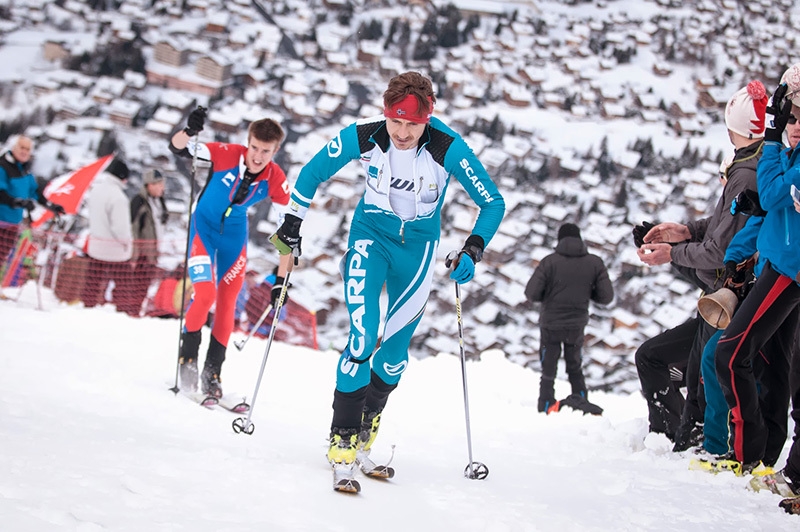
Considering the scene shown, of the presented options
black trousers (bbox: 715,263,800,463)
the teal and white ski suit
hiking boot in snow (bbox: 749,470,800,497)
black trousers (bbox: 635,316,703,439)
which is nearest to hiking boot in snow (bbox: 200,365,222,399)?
the teal and white ski suit

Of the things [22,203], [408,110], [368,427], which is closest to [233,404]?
[368,427]

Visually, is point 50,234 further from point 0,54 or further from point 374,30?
point 374,30

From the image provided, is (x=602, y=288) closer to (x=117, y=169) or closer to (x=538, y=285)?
(x=538, y=285)

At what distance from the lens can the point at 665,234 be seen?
410cm

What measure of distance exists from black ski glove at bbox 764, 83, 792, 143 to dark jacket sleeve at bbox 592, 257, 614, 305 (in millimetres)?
2979

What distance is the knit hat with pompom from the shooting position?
356 cm

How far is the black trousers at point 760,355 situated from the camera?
10.3 feet

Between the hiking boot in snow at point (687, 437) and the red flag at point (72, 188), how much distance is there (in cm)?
699

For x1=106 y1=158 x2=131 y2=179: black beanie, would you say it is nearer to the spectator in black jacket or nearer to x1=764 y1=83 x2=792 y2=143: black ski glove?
the spectator in black jacket

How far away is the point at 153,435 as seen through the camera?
324 cm

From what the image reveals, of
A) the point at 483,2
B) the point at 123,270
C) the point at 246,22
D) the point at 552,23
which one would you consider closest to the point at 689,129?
the point at 552,23

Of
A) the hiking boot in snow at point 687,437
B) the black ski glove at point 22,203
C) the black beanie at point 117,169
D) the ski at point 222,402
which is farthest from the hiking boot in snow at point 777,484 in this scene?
the black ski glove at point 22,203

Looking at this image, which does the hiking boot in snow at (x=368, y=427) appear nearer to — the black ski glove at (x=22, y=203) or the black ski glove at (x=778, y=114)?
the black ski glove at (x=778, y=114)

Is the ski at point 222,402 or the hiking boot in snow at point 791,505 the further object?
the ski at point 222,402
